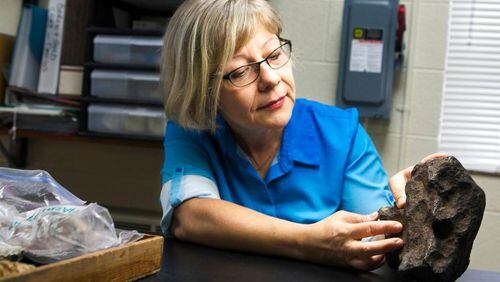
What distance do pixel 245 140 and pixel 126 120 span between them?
793 millimetres

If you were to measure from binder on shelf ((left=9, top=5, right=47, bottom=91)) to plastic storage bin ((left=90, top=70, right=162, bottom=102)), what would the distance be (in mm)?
377

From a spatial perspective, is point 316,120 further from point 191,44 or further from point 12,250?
point 12,250

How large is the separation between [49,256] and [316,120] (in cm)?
79

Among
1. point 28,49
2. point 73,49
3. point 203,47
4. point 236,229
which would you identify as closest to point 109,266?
point 236,229

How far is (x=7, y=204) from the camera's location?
0.67 meters

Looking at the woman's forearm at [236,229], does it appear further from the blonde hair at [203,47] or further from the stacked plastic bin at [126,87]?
the stacked plastic bin at [126,87]

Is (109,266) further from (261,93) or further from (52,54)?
(52,54)

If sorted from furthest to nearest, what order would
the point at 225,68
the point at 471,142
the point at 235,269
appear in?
the point at 471,142, the point at 225,68, the point at 235,269

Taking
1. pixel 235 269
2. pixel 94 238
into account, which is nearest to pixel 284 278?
pixel 235 269

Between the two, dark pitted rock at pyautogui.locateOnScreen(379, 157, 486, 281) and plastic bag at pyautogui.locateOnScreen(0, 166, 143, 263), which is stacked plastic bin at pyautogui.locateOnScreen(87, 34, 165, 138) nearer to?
plastic bag at pyautogui.locateOnScreen(0, 166, 143, 263)

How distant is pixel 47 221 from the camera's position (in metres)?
0.61

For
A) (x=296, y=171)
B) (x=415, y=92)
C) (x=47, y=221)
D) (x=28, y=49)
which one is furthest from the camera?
(x=28, y=49)

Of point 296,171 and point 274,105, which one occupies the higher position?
point 274,105

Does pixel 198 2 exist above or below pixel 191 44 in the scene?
above
